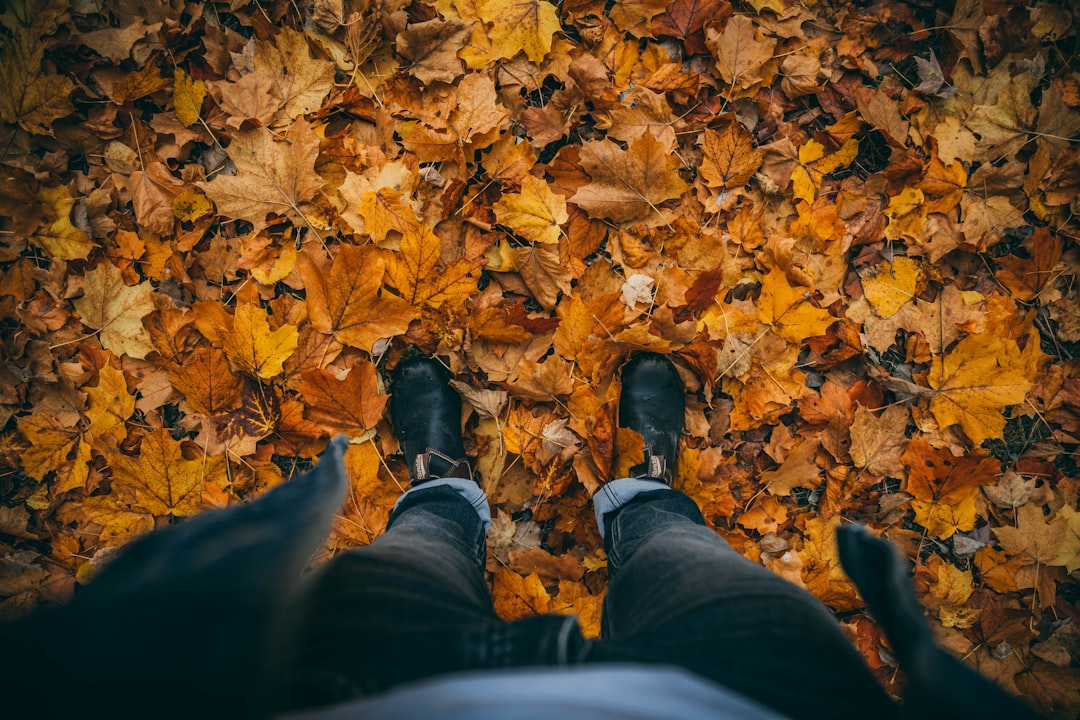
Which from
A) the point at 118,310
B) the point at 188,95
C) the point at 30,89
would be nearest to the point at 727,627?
the point at 118,310

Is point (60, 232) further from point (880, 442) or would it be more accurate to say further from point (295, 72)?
point (880, 442)

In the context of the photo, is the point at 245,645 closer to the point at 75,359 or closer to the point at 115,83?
the point at 75,359

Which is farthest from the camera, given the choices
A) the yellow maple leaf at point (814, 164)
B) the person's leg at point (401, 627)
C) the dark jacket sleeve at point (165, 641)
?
the yellow maple leaf at point (814, 164)

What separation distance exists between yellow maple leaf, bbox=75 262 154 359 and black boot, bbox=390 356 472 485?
2.10ft

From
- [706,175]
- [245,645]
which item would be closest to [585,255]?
[706,175]

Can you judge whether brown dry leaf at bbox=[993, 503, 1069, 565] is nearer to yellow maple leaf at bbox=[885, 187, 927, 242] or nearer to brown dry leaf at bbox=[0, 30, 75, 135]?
yellow maple leaf at bbox=[885, 187, 927, 242]

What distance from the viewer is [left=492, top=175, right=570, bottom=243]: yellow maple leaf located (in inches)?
52.4

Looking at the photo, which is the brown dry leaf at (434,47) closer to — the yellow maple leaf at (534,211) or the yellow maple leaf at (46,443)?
the yellow maple leaf at (534,211)

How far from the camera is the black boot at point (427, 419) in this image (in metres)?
1.30

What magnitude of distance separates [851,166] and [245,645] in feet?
5.47

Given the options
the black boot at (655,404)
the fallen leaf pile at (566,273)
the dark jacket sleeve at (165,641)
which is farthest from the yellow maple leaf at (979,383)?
the dark jacket sleeve at (165,641)

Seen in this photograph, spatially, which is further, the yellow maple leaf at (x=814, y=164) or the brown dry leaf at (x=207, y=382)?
the yellow maple leaf at (x=814, y=164)

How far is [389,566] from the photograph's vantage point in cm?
78

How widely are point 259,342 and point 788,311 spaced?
1.31 meters
